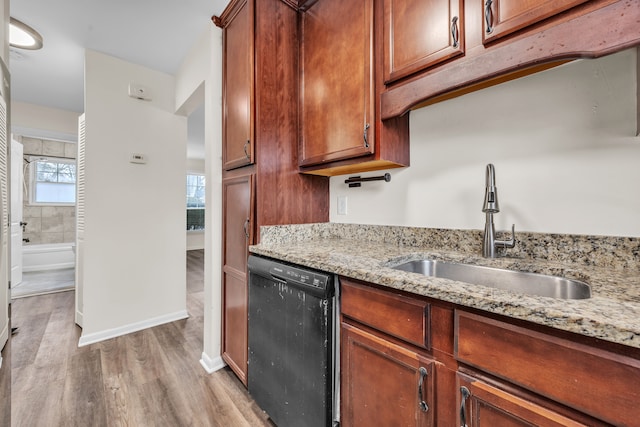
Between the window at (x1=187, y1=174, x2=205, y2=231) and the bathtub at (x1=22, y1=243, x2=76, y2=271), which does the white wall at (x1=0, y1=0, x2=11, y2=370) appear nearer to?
the bathtub at (x1=22, y1=243, x2=76, y2=271)

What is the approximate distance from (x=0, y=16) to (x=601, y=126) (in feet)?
6.30

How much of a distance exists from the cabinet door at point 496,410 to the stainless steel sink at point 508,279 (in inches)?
17.1

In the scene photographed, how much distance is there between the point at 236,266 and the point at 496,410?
150cm

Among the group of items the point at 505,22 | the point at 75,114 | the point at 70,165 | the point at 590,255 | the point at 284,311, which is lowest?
the point at 284,311

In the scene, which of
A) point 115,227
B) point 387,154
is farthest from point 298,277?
point 115,227

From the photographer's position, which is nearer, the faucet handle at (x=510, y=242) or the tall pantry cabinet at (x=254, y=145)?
the faucet handle at (x=510, y=242)

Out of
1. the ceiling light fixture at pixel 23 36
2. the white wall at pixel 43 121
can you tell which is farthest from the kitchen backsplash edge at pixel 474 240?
the white wall at pixel 43 121

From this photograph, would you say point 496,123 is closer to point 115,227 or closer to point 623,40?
point 623,40

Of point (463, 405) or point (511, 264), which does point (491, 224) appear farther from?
point (463, 405)

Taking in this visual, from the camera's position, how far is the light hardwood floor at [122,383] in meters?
1.51

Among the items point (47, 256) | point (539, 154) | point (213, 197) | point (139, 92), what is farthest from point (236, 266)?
point (47, 256)

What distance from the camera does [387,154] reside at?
1.44 m

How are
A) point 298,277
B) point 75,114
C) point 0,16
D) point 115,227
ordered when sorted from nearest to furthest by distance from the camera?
point 0,16, point 298,277, point 115,227, point 75,114

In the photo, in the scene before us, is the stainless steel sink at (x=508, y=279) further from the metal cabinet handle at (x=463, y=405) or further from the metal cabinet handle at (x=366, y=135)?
the metal cabinet handle at (x=366, y=135)
